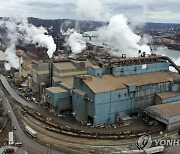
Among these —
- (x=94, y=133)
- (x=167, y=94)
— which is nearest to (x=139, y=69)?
(x=167, y=94)

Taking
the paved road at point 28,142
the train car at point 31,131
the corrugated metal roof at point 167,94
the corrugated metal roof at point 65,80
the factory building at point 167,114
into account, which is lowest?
the paved road at point 28,142

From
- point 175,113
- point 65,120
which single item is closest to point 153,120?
point 175,113

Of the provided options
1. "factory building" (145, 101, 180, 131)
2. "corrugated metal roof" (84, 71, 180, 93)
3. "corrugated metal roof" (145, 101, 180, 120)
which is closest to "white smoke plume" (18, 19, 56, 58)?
"corrugated metal roof" (84, 71, 180, 93)

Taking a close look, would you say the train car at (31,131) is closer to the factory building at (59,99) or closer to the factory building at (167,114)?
the factory building at (59,99)

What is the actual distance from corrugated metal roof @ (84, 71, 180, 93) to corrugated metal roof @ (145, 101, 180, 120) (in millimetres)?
2719

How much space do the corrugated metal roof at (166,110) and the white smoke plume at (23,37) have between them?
19.5 meters

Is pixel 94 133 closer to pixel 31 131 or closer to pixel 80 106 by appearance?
pixel 80 106

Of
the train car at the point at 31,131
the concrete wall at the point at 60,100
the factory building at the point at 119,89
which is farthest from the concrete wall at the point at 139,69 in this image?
the train car at the point at 31,131

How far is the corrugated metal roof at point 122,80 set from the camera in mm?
23995

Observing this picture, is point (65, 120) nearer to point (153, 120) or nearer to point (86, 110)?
point (86, 110)

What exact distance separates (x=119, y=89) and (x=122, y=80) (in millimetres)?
1945

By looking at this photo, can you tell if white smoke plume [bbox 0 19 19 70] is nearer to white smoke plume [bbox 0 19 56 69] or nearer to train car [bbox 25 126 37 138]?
white smoke plume [bbox 0 19 56 69]

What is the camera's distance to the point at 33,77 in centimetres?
3306

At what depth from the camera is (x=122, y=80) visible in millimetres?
26062
